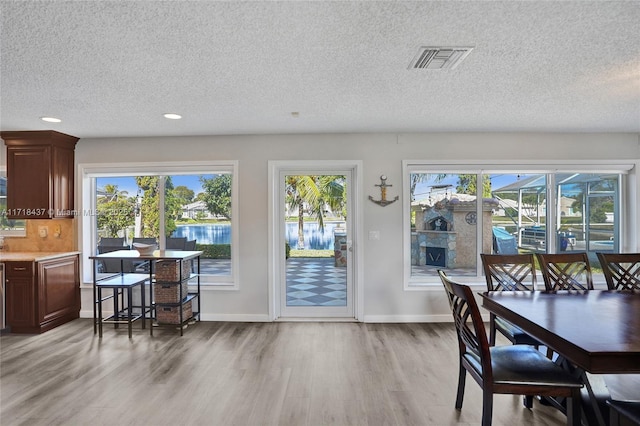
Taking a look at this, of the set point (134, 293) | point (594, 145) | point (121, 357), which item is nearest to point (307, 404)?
point (121, 357)

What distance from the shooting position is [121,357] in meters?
3.26

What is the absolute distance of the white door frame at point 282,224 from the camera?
4309 millimetres

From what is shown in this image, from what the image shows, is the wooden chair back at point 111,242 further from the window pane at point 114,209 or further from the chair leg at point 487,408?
the chair leg at point 487,408

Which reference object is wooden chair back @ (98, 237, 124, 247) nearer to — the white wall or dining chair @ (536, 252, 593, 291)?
the white wall

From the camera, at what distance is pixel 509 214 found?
448cm

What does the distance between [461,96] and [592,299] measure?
1899 mm

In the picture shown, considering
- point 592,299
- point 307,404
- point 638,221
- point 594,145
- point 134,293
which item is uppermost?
point 594,145

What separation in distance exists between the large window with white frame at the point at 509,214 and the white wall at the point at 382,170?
25cm

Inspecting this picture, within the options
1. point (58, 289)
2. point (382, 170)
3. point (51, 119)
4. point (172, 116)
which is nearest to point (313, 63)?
point (172, 116)

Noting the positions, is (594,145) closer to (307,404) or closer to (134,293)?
(307,404)

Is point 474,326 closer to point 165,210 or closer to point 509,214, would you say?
point 509,214

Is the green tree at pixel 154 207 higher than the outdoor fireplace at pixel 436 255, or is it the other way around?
the green tree at pixel 154 207

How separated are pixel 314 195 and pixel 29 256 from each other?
354cm

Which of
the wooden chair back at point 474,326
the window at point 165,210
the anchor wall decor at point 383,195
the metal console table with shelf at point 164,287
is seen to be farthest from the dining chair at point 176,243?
the wooden chair back at point 474,326
